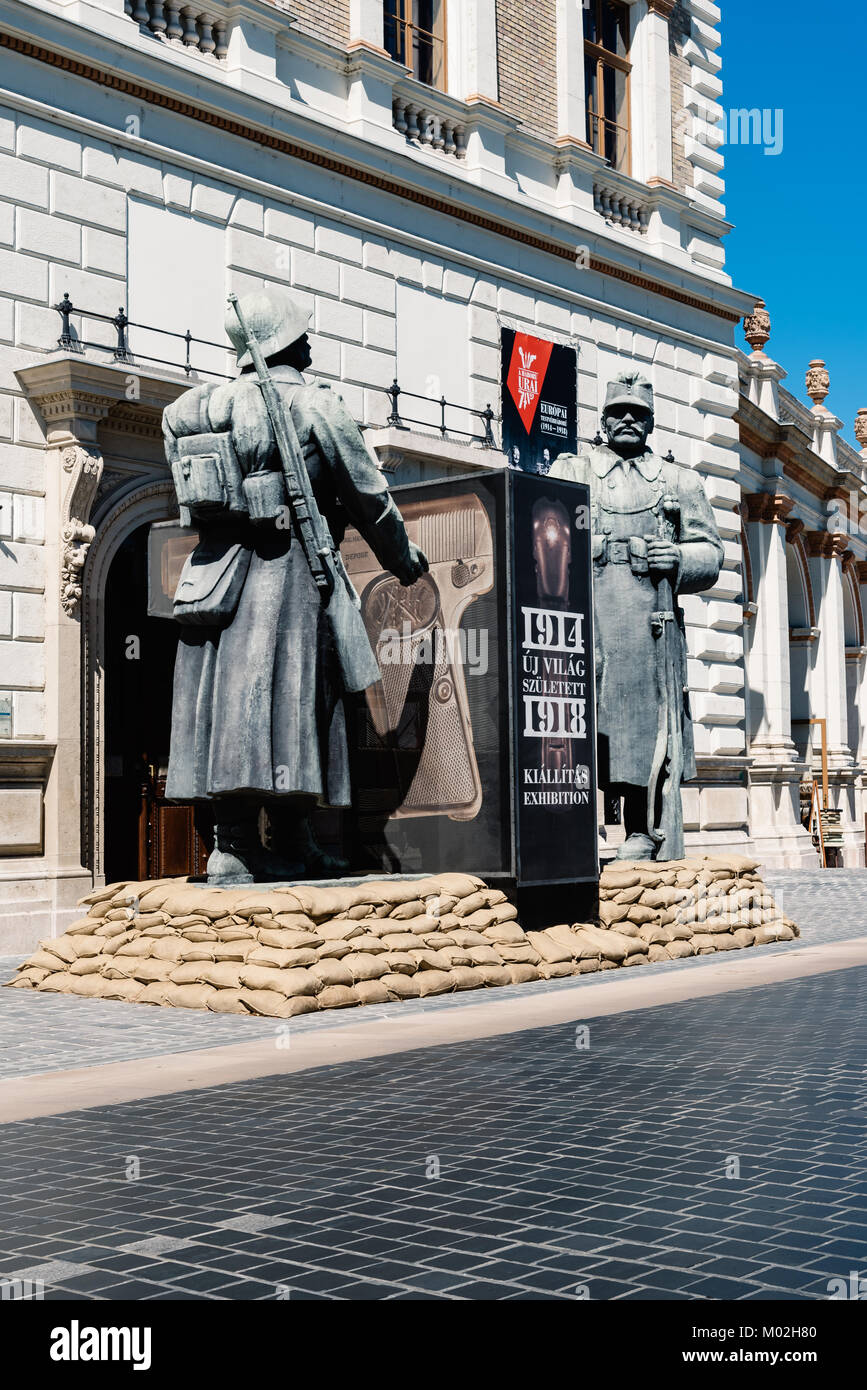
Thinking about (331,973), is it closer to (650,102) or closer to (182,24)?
(182,24)

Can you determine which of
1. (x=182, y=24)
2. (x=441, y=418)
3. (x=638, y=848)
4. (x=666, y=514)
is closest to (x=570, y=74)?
(x=441, y=418)

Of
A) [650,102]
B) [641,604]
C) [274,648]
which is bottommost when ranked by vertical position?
[274,648]

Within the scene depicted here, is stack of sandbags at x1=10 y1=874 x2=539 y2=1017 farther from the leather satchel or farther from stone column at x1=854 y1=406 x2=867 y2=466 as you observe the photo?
stone column at x1=854 y1=406 x2=867 y2=466

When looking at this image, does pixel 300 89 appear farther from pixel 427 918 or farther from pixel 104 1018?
pixel 104 1018

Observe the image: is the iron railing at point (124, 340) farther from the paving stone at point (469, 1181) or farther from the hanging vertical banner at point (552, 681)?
the paving stone at point (469, 1181)

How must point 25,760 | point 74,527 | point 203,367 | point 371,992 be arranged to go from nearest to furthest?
1. point 371,992
2. point 25,760
3. point 74,527
4. point 203,367

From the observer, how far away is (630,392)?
13.5 m

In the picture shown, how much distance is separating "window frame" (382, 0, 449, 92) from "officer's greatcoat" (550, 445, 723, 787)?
8068mm

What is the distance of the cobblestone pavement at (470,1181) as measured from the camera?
407cm

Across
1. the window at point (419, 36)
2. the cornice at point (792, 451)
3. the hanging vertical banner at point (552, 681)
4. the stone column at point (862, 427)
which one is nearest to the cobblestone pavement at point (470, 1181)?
the hanging vertical banner at point (552, 681)

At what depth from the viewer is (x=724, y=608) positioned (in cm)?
2488

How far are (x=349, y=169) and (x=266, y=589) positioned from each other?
897 centimetres
